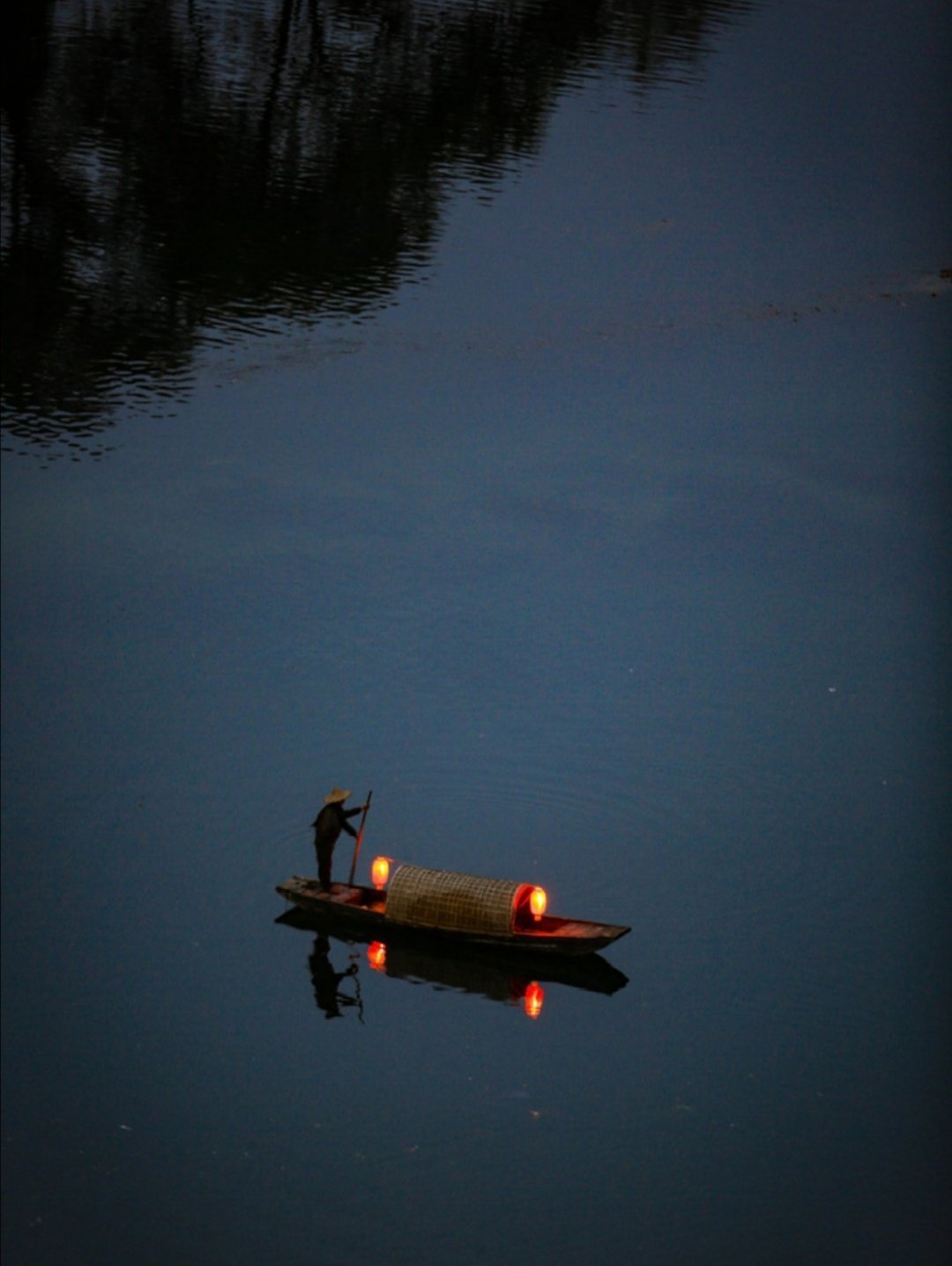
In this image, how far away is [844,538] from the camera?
1617 cm

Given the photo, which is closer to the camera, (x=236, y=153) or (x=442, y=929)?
(x=442, y=929)

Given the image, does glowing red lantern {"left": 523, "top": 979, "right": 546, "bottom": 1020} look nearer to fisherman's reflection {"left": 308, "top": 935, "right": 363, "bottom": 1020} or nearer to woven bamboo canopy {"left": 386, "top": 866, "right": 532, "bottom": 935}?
woven bamboo canopy {"left": 386, "top": 866, "right": 532, "bottom": 935}

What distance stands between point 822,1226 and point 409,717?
595 cm

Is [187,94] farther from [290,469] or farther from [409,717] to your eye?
[409,717]

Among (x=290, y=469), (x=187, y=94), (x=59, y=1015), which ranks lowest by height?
(x=59, y=1015)

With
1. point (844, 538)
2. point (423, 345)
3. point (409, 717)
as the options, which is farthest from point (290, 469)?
point (844, 538)

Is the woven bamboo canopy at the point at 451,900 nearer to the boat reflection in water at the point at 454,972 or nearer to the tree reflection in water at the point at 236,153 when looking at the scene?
the boat reflection in water at the point at 454,972

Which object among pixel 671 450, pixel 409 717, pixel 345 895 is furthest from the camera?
pixel 671 450

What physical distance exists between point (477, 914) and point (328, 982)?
1.12 meters

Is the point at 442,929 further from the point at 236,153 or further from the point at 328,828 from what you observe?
the point at 236,153

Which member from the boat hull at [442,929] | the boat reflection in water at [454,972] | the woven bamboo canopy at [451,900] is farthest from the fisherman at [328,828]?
the woven bamboo canopy at [451,900]

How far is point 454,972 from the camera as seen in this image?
11.5 m

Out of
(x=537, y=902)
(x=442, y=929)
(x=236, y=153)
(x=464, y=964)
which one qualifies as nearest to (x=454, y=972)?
(x=464, y=964)

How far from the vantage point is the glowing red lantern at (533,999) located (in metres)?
11.0
